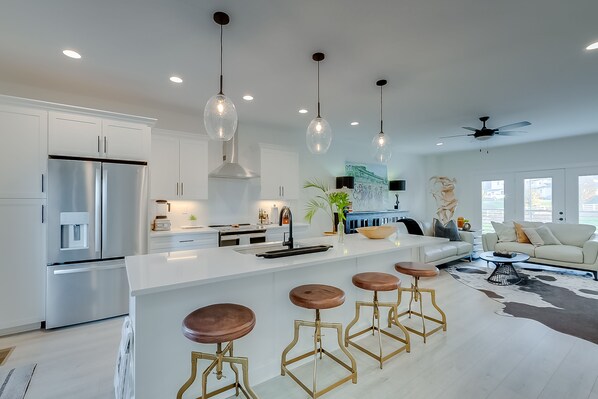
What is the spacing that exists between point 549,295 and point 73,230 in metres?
6.27

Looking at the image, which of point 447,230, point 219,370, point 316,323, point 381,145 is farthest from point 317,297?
point 447,230

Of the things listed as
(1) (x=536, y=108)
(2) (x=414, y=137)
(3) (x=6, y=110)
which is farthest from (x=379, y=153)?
(3) (x=6, y=110)

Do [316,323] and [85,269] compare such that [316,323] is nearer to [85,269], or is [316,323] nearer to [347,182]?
[85,269]

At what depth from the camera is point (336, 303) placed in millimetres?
1961

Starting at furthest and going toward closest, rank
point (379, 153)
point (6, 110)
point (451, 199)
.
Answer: point (451, 199)
point (379, 153)
point (6, 110)

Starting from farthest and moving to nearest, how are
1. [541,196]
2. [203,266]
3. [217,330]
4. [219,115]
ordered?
[541,196], [219,115], [203,266], [217,330]

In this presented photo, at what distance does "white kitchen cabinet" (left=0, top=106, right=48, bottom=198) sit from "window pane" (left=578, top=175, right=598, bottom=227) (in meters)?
9.59

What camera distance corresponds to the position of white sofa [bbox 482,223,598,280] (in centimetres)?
467

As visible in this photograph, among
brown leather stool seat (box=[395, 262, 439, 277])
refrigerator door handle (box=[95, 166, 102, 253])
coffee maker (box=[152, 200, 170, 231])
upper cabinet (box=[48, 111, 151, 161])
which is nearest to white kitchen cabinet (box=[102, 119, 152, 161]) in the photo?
upper cabinet (box=[48, 111, 151, 161])

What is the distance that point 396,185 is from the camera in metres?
7.52

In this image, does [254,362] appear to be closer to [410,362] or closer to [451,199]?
[410,362]

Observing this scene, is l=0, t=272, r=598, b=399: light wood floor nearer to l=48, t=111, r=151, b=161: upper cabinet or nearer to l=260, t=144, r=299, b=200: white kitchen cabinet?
l=48, t=111, r=151, b=161: upper cabinet

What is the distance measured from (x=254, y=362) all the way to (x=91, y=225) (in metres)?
2.45

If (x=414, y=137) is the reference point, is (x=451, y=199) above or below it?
below
